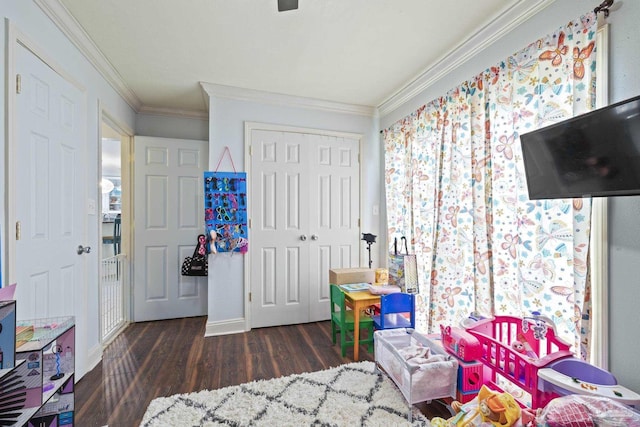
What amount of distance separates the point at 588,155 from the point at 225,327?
3.11 meters

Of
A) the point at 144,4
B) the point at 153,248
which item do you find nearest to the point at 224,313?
the point at 153,248

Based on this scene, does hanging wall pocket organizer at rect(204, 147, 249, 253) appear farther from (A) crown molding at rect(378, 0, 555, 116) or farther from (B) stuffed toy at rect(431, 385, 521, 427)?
(B) stuffed toy at rect(431, 385, 521, 427)

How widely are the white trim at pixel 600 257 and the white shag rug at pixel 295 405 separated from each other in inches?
38.6

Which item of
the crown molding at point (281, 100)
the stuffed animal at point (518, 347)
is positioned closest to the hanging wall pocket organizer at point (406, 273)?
the stuffed animal at point (518, 347)

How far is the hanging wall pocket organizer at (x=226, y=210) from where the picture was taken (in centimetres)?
286

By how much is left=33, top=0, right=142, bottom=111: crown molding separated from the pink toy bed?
3.25 m

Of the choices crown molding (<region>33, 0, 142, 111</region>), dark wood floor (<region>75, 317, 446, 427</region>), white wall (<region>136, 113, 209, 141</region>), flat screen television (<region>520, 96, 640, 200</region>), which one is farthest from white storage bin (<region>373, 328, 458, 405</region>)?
white wall (<region>136, 113, 209, 141</region>)

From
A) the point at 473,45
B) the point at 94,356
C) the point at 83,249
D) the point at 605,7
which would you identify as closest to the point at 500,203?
the point at 605,7

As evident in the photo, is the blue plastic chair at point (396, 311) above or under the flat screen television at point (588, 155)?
under

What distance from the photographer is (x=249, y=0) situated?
5.65 ft

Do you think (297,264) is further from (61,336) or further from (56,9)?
(56,9)

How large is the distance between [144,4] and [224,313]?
2646 mm

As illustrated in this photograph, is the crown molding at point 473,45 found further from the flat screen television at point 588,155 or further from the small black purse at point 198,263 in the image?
the small black purse at point 198,263

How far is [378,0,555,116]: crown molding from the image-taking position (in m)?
1.70
